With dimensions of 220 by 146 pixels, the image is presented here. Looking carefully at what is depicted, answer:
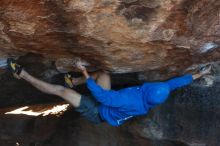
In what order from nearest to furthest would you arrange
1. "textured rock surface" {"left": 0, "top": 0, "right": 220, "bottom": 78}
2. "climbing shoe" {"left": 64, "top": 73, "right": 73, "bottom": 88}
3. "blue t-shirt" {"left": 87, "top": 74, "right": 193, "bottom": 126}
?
"textured rock surface" {"left": 0, "top": 0, "right": 220, "bottom": 78}
"blue t-shirt" {"left": 87, "top": 74, "right": 193, "bottom": 126}
"climbing shoe" {"left": 64, "top": 73, "right": 73, "bottom": 88}

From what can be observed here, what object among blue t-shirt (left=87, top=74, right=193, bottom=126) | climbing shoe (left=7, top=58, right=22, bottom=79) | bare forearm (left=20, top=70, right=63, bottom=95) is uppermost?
climbing shoe (left=7, top=58, right=22, bottom=79)

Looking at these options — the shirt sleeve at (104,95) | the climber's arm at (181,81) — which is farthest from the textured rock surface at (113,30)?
the climber's arm at (181,81)

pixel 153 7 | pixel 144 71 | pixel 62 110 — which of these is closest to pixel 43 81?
pixel 144 71

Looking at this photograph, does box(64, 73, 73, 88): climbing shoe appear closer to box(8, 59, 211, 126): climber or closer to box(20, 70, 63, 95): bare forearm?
box(8, 59, 211, 126): climber

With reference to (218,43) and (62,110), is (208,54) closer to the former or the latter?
(218,43)

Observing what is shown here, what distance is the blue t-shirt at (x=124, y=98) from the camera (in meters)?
4.29

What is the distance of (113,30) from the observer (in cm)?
365

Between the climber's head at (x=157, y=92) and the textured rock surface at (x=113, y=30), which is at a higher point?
the textured rock surface at (x=113, y=30)

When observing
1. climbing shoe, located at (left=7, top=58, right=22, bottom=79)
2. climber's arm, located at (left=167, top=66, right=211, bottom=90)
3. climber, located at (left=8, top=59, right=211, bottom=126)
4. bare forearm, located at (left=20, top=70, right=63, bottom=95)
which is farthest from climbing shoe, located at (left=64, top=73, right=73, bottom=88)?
climber's arm, located at (left=167, top=66, right=211, bottom=90)

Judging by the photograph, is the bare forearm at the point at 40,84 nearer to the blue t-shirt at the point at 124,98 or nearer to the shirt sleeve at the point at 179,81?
the blue t-shirt at the point at 124,98

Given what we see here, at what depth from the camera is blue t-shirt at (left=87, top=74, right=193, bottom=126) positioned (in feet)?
14.1

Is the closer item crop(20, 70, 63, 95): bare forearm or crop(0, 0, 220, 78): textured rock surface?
crop(0, 0, 220, 78): textured rock surface

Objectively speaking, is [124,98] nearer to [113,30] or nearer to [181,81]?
[181,81]

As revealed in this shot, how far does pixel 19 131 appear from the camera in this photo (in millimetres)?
6398
